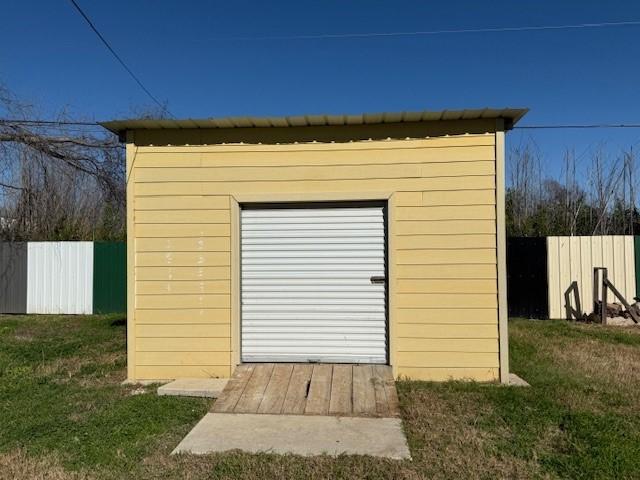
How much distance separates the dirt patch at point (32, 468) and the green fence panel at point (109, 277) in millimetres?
9572

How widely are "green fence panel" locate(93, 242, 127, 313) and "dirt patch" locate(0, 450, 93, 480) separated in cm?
957

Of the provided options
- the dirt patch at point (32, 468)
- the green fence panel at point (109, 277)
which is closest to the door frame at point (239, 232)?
the dirt patch at point (32, 468)

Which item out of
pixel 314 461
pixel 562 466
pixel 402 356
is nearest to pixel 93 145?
pixel 402 356

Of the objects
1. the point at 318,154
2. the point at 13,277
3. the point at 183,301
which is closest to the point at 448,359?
the point at 318,154

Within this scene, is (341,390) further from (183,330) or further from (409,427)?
(183,330)

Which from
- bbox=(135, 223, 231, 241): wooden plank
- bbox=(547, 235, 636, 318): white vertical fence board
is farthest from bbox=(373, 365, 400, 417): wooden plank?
bbox=(547, 235, 636, 318): white vertical fence board

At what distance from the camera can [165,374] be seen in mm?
5840

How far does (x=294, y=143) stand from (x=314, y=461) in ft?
11.3

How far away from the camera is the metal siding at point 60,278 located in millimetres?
12859

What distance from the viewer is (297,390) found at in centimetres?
510

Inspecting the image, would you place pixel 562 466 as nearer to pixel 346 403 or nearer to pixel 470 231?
pixel 346 403

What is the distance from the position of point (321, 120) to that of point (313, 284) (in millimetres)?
1825

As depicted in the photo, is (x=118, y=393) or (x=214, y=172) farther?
(x=214, y=172)

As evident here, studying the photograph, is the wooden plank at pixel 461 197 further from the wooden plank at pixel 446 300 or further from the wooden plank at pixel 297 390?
the wooden plank at pixel 297 390
